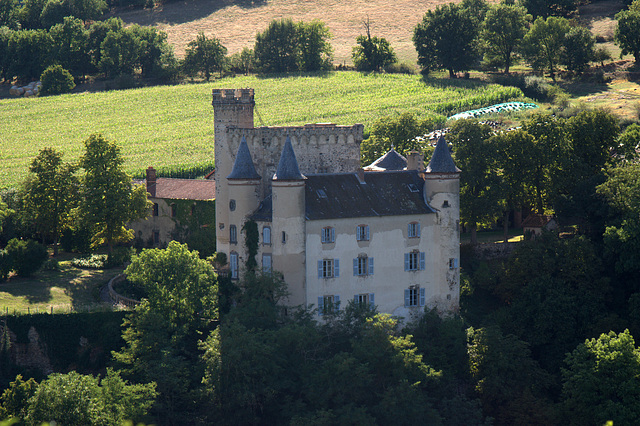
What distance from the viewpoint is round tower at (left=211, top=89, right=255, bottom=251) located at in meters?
71.4

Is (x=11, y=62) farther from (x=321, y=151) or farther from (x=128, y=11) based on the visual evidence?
(x=321, y=151)

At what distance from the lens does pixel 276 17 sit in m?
172

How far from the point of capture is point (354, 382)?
196 feet

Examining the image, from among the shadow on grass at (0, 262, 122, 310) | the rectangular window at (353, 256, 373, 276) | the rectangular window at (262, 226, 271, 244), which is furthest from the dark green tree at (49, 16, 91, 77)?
the rectangular window at (353, 256, 373, 276)

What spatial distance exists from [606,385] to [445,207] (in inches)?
672

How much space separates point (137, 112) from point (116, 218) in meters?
53.0

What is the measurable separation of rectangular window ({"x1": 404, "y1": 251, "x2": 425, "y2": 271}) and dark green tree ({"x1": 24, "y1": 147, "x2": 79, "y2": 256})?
Result: 32.2 metres

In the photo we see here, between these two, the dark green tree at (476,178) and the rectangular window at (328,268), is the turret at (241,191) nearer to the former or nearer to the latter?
the rectangular window at (328,268)

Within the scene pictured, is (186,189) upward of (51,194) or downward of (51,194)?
downward

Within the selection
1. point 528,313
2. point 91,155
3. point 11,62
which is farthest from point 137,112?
point 528,313

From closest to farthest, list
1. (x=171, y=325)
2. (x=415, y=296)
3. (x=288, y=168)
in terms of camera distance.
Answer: (x=171, y=325) < (x=288, y=168) < (x=415, y=296)

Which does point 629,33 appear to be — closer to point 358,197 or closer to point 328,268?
point 358,197

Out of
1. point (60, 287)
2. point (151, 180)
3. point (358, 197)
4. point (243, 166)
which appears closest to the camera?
point (358, 197)

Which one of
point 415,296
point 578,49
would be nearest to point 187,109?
point 578,49
